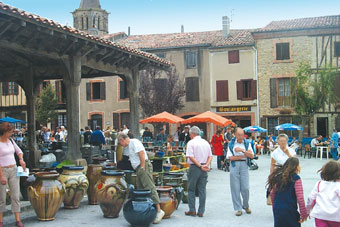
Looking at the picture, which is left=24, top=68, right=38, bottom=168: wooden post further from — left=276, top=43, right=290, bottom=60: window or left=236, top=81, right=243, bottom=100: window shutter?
left=276, top=43, right=290, bottom=60: window

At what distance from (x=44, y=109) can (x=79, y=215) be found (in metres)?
27.1

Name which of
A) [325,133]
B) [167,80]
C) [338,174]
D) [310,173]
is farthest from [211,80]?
[338,174]

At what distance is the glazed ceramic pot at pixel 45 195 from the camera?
7.80 meters

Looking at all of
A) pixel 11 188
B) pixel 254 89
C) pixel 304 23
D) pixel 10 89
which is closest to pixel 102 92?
pixel 10 89

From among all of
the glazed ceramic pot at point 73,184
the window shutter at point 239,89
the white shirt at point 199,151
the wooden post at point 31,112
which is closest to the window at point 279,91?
the window shutter at point 239,89

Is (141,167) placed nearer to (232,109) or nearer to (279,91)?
(279,91)

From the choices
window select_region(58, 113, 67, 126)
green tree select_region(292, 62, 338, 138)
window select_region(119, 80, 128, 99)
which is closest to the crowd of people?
green tree select_region(292, 62, 338, 138)

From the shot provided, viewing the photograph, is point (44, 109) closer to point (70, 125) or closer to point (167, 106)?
point (167, 106)

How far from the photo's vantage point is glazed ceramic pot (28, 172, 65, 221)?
25.6ft

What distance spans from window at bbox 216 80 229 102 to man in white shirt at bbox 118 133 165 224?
25.7 metres

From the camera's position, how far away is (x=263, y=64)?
32375 millimetres

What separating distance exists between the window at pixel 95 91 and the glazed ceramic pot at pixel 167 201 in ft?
93.2

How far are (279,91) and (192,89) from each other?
607 cm

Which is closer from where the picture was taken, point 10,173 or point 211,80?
point 10,173
